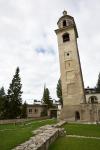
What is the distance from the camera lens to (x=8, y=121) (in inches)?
1387

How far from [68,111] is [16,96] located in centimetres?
1746

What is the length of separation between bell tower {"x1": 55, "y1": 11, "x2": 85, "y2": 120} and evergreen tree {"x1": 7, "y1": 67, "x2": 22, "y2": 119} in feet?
50.0

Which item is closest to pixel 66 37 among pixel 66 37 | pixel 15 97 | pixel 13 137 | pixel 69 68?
pixel 66 37

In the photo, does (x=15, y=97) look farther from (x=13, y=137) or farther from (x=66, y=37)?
(x=13, y=137)

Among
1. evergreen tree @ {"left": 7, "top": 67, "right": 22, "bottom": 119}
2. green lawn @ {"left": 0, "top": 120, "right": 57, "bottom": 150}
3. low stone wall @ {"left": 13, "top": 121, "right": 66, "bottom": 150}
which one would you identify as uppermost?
evergreen tree @ {"left": 7, "top": 67, "right": 22, "bottom": 119}

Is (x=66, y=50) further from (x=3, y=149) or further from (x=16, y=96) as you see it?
(x=3, y=149)

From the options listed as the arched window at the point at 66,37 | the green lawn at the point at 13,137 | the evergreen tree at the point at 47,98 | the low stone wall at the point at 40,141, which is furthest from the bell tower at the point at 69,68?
the evergreen tree at the point at 47,98

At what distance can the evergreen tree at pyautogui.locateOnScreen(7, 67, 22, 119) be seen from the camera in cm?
4405

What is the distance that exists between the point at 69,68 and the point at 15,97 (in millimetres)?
17459

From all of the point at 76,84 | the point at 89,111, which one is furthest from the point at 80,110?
the point at 76,84

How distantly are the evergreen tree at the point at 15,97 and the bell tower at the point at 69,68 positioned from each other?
600 inches

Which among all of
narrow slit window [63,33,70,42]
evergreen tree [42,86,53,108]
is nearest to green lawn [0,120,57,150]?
narrow slit window [63,33,70,42]

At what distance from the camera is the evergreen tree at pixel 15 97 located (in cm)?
4405

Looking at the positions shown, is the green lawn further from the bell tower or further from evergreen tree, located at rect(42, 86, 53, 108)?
evergreen tree, located at rect(42, 86, 53, 108)
